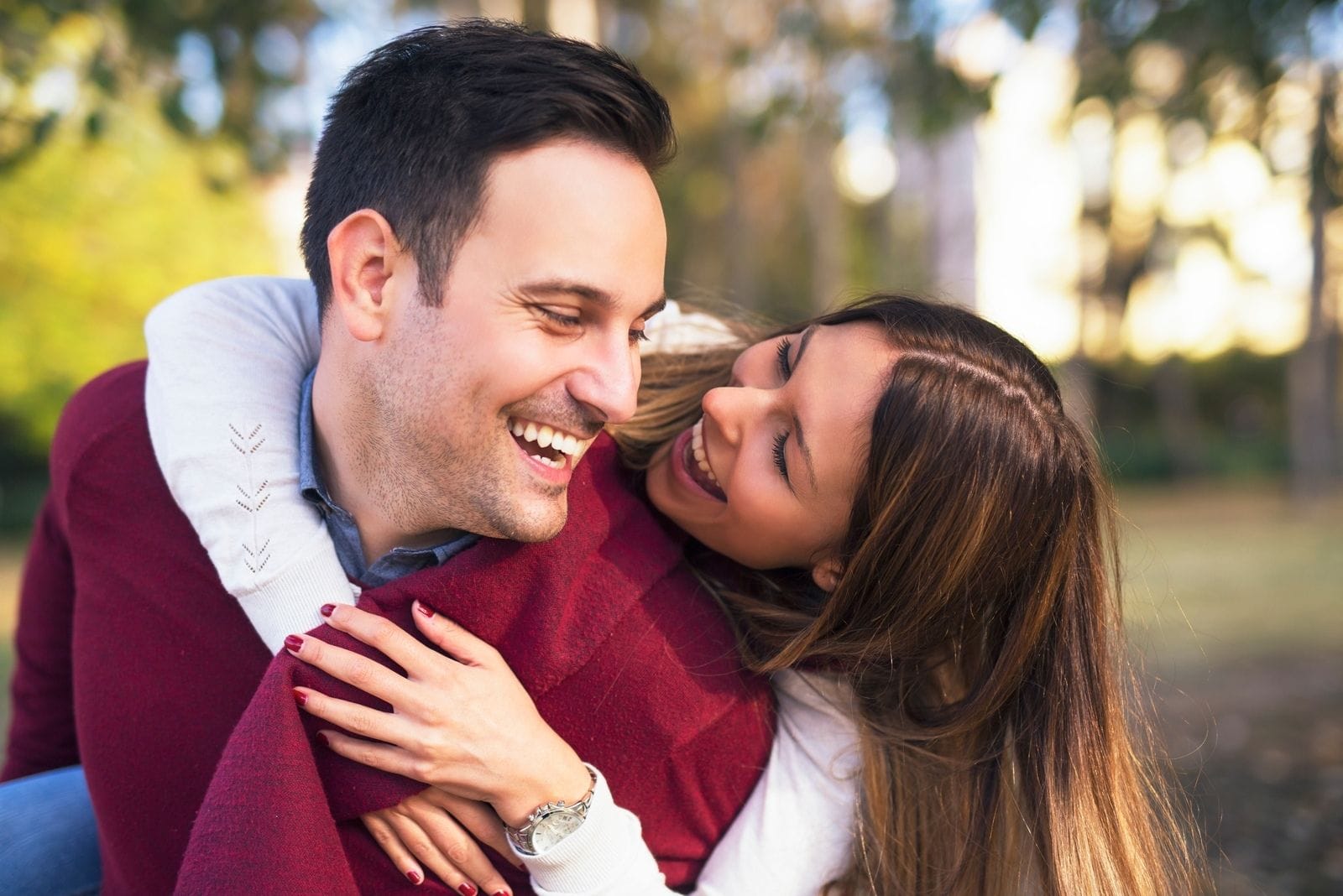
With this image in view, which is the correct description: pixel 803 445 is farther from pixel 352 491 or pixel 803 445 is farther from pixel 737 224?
pixel 737 224

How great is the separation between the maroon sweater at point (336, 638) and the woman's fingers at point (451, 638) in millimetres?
29

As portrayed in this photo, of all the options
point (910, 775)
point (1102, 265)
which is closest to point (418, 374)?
point (910, 775)

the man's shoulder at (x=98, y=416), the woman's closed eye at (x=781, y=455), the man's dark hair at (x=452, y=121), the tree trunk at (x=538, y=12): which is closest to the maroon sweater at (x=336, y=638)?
the man's shoulder at (x=98, y=416)

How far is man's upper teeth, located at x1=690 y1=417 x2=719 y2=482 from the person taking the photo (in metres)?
2.70

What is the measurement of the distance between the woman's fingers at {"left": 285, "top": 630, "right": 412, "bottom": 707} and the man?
16 centimetres

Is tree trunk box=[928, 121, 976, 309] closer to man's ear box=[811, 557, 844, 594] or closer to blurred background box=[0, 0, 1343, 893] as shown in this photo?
blurred background box=[0, 0, 1343, 893]

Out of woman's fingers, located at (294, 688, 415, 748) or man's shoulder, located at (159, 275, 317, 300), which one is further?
man's shoulder, located at (159, 275, 317, 300)

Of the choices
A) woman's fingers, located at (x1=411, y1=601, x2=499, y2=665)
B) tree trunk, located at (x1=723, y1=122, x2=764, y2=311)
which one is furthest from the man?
tree trunk, located at (x1=723, y1=122, x2=764, y2=311)

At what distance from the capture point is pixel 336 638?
2.12 m

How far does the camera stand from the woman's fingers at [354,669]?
2047mm

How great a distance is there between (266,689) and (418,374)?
0.63 meters

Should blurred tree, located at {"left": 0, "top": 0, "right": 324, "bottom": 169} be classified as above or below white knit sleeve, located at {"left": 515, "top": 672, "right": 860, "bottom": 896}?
above

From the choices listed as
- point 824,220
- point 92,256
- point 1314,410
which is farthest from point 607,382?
point 1314,410

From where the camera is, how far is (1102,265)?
92.8 ft
